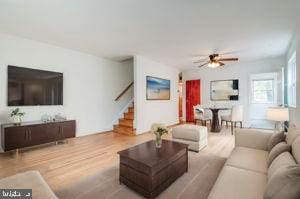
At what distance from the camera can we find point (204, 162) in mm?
2879

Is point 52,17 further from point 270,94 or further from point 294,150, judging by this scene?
point 270,94

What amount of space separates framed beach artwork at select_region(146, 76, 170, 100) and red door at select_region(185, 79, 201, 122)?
1655 millimetres

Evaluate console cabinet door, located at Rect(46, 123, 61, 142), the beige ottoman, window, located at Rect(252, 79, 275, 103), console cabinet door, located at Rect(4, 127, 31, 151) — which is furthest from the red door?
console cabinet door, located at Rect(4, 127, 31, 151)

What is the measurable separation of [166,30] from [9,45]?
343cm

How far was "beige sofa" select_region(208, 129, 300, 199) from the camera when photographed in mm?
1304

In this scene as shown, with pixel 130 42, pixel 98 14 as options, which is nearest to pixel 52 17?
pixel 98 14

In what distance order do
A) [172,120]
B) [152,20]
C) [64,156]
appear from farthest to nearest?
1. [172,120]
2. [64,156]
3. [152,20]

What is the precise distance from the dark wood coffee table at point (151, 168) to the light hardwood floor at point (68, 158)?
792 millimetres

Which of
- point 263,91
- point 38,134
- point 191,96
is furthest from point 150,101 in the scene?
point 263,91

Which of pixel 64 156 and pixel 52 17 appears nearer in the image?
pixel 52 17

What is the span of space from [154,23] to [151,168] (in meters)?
2.48

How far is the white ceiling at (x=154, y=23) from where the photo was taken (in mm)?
2402

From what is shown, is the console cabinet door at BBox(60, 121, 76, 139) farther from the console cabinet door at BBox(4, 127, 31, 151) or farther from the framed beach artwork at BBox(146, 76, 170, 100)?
the framed beach artwork at BBox(146, 76, 170, 100)

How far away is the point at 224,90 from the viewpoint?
685 centimetres
